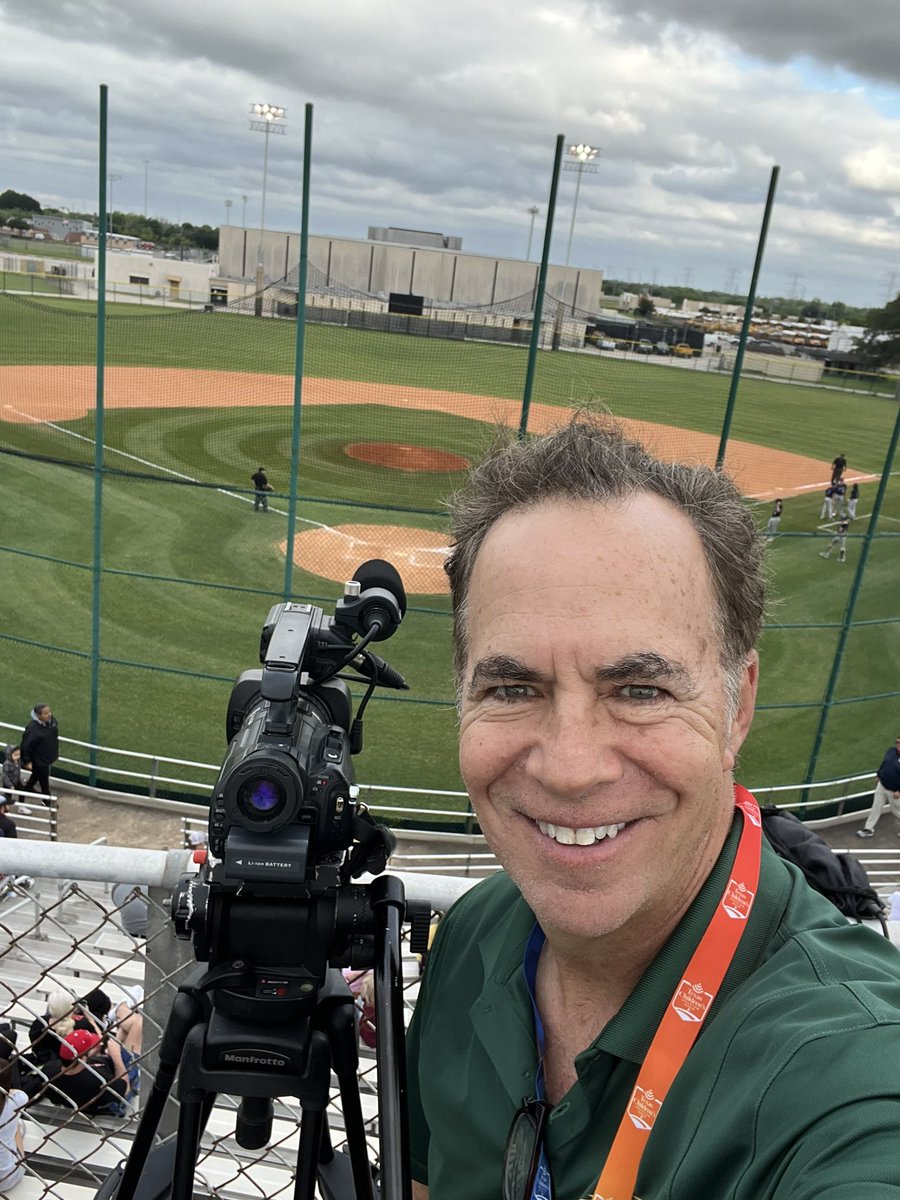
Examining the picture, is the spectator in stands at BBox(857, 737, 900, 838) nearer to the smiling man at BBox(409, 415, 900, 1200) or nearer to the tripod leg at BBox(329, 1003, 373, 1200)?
the tripod leg at BBox(329, 1003, 373, 1200)

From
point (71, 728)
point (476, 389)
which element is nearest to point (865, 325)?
point (476, 389)

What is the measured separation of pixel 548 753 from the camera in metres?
1.33

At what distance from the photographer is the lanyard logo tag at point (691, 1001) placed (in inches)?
49.2

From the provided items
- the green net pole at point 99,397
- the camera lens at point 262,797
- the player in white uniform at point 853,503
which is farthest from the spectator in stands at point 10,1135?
the player in white uniform at point 853,503

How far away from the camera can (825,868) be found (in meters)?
2.01

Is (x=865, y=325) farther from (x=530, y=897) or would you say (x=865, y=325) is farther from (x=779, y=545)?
(x=530, y=897)

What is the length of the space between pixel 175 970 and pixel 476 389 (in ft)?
45.0

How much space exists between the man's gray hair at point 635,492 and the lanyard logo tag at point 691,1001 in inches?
16.8

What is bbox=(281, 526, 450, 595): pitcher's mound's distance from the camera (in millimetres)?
15016

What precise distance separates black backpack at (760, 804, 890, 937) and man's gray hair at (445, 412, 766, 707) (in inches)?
23.5

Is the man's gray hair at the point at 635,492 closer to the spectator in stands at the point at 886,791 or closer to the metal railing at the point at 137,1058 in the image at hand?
the metal railing at the point at 137,1058

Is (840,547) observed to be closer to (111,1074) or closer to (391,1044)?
(111,1074)

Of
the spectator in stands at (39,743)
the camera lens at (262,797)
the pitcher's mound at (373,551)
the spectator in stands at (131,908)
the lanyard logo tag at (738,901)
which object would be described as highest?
the lanyard logo tag at (738,901)

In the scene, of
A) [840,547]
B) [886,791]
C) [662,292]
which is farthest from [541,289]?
[840,547]
